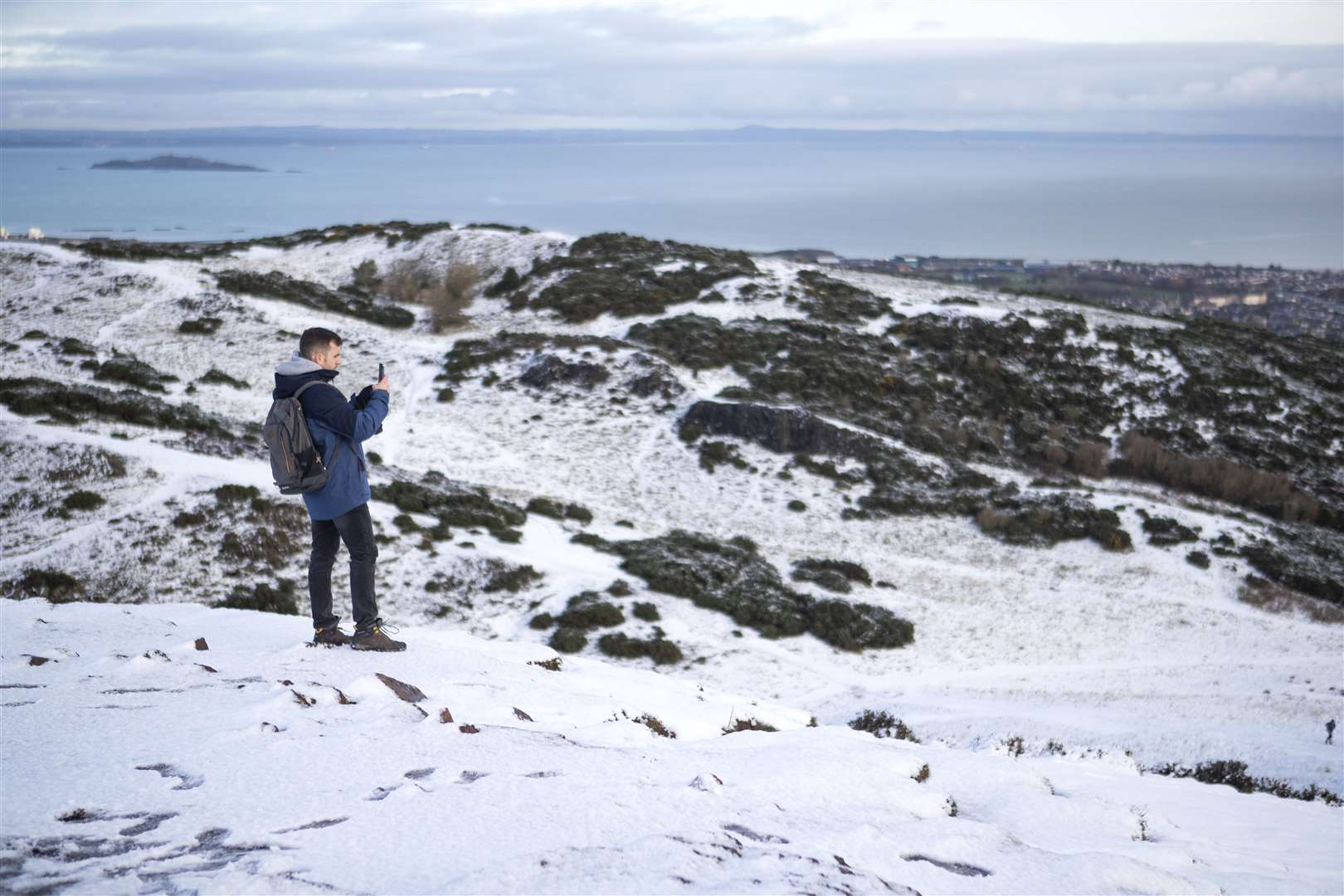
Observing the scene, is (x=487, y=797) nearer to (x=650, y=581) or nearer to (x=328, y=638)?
(x=328, y=638)

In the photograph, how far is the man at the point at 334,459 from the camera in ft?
20.7

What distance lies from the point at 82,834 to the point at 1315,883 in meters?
8.15

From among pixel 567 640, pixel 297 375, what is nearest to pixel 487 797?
pixel 297 375

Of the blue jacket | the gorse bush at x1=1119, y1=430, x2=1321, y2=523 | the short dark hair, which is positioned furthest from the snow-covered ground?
Answer: the gorse bush at x1=1119, y1=430, x2=1321, y2=523

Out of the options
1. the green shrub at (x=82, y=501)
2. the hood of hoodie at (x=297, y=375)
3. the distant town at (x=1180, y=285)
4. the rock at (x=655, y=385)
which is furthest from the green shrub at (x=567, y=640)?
the distant town at (x=1180, y=285)

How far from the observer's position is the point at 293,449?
619 centimetres

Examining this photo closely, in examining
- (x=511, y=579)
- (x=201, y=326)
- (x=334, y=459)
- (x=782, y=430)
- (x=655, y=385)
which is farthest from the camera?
(x=201, y=326)

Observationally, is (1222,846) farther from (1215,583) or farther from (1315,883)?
(1215,583)

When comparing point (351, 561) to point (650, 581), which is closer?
point (351, 561)

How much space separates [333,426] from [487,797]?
3.46 meters

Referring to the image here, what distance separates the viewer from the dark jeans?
6.82 m

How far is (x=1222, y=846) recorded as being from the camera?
6.50 meters

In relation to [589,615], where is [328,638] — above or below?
above

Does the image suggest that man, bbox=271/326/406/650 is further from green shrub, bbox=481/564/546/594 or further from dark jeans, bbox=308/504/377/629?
green shrub, bbox=481/564/546/594
